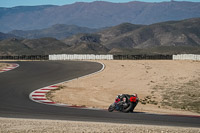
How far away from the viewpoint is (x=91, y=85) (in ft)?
99.3

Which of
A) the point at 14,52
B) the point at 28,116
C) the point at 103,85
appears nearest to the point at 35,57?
the point at 103,85

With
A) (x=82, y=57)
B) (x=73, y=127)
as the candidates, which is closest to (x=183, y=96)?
(x=73, y=127)

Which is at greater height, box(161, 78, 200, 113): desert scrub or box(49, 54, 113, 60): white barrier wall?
box(49, 54, 113, 60): white barrier wall

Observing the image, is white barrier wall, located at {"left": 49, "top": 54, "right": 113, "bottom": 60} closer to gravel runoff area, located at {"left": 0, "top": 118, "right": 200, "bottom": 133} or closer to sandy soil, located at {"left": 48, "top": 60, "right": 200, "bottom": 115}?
sandy soil, located at {"left": 48, "top": 60, "right": 200, "bottom": 115}

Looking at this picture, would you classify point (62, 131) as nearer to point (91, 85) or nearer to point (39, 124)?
point (39, 124)

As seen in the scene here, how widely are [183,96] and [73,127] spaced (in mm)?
14407

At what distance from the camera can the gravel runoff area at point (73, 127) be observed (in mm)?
12758

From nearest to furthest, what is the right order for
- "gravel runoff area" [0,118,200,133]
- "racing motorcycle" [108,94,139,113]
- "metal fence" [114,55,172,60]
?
"gravel runoff area" [0,118,200,133], "racing motorcycle" [108,94,139,113], "metal fence" [114,55,172,60]

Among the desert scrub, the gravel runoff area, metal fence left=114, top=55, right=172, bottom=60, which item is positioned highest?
metal fence left=114, top=55, right=172, bottom=60

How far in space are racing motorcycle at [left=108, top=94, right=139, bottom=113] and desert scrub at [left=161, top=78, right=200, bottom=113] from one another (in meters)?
5.38

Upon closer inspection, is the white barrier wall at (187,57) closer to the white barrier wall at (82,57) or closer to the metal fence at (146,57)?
the metal fence at (146,57)

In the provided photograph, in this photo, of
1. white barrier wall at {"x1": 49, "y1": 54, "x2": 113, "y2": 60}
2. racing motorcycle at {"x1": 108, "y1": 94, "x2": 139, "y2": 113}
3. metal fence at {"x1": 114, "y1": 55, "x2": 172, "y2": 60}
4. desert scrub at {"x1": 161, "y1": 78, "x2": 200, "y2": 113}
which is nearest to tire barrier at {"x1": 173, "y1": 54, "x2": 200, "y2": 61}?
metal fence at {"x1": 114, "y1": 55, "x2": 172, "y2": 60}

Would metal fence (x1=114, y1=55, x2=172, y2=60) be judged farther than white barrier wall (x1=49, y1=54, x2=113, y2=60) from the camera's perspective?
No

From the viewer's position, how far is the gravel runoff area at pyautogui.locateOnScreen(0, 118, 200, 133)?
41.9 ft
